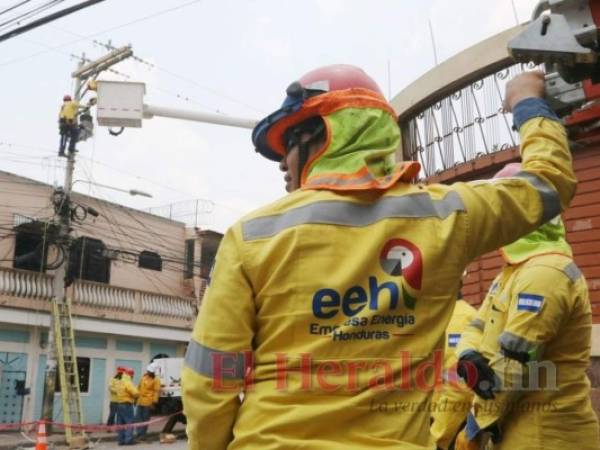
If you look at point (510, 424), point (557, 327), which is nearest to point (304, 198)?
point (557, 327)

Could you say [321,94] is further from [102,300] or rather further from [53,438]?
[102,300]

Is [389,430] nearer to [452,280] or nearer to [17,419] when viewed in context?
[452,280]

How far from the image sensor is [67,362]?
16641 mm

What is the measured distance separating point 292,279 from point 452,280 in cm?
46

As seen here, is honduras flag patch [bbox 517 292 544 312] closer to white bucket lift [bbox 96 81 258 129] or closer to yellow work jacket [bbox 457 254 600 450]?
yellow work jacket [bbox 457 254 600 450]

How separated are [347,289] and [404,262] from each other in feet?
0.57

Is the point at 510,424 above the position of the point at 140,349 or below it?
below

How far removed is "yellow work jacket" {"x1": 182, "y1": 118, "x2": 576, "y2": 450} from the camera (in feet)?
5.26

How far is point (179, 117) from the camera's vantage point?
946 centimetres

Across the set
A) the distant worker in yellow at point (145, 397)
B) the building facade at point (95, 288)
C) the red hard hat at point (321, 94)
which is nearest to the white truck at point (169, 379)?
the building facade at point (95, 288)

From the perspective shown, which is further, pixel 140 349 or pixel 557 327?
pixel 140 349

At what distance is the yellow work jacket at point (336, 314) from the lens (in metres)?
1.60

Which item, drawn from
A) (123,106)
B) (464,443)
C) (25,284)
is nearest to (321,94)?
(464,443)

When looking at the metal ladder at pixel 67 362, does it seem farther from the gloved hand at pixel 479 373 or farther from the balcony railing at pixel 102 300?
the gloved hand at pixel 479 373
